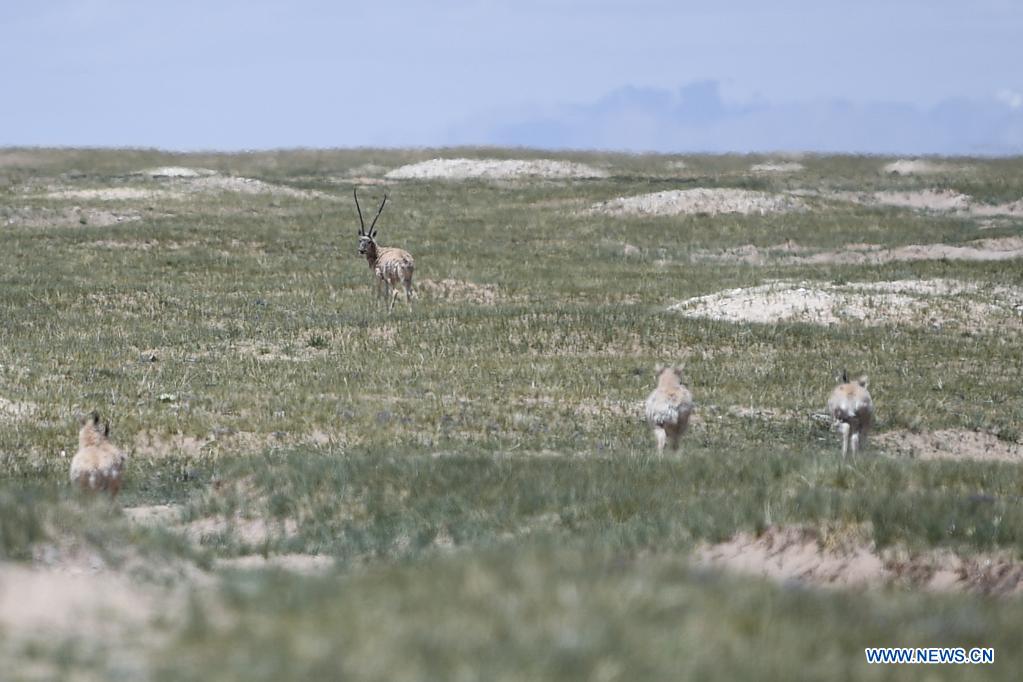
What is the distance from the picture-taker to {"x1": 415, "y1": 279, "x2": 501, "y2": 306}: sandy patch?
38.6 m

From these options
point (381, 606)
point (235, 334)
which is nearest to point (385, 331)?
point (235, 334)

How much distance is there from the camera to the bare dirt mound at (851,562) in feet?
40.1

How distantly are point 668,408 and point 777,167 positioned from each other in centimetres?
9668

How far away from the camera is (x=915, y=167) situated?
363 ft

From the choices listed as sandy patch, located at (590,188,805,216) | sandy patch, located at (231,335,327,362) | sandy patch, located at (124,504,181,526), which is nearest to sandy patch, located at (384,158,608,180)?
sandy patch, located at (590,188,805,216)

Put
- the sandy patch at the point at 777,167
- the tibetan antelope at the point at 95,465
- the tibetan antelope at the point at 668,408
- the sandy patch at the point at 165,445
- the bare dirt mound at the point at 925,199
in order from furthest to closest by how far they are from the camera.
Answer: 1. the sandy patch at the point at 777,167
2. the bare dirt mound at the point at 925,199
3. the sandy patch at the point at 165,445
4. the tibetan antelope at the point at 668,408
5. the tibetan antelope at the point at 95,465

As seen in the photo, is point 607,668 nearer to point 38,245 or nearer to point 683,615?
point 683,615

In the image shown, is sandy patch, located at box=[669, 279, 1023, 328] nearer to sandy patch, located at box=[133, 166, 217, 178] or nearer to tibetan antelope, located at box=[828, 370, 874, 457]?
tibetan antelope, located at box=[828, 370, 874, 457]

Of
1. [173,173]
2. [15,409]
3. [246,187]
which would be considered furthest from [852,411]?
[173,173]

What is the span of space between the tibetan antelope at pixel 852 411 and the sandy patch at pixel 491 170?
77.5 meters

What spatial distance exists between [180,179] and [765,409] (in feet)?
189

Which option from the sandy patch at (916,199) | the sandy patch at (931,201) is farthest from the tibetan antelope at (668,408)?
the sandy patch at (916,199)

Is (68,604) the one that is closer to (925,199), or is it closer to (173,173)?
(925,199)

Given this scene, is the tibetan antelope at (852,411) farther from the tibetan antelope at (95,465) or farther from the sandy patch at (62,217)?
the sandy patch at (62,217)
